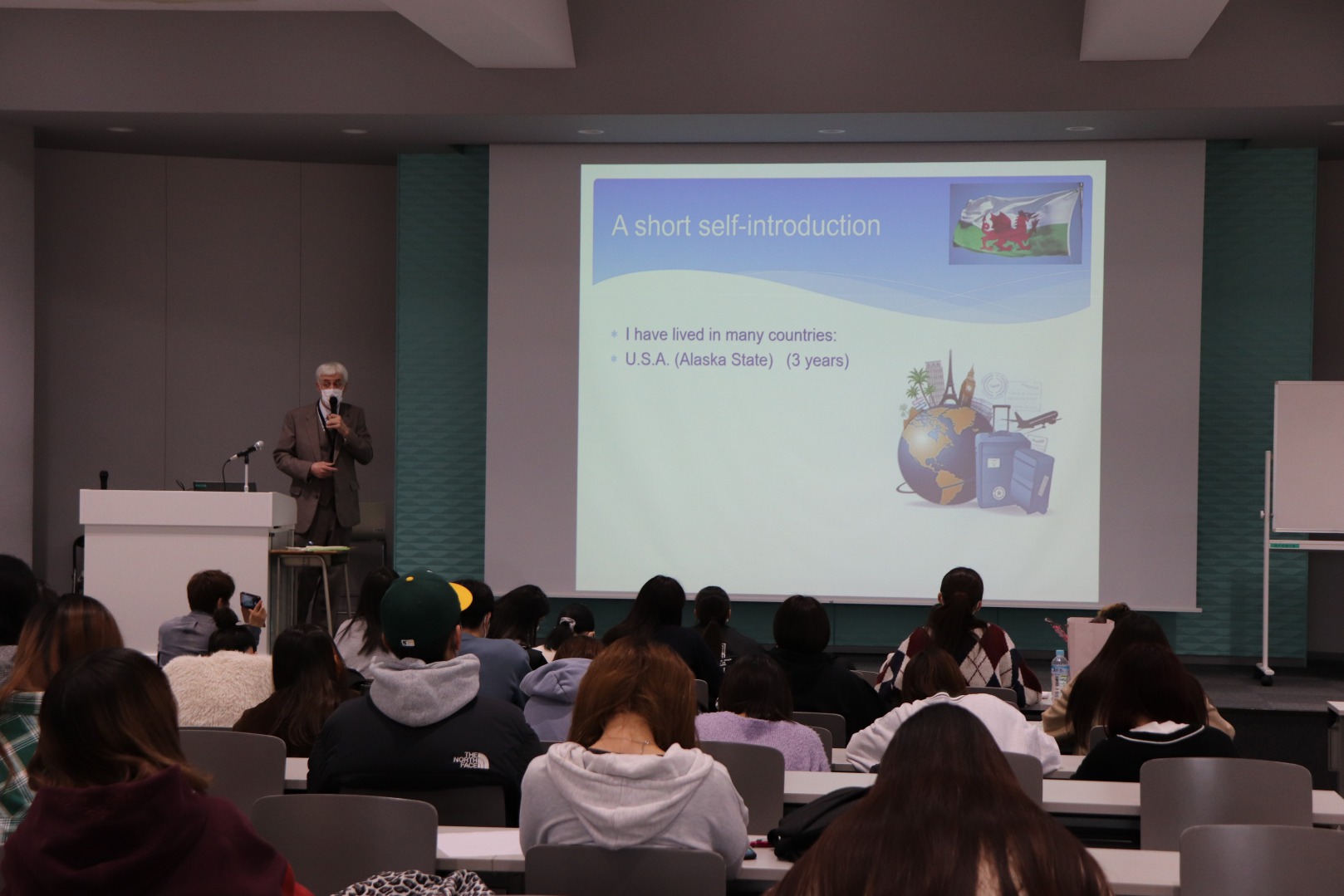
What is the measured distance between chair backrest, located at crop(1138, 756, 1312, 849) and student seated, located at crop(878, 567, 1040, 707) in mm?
1824

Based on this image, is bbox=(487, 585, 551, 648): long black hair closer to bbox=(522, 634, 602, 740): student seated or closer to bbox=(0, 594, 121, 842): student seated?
bbox=(522, 634, 602, 740): student seated

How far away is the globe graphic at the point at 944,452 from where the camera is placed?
25.1 ft

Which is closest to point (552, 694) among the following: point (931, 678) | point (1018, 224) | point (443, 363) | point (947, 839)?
point (931, 678)

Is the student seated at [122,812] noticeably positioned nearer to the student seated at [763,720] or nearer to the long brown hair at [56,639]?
the long brown hair at [56,639]

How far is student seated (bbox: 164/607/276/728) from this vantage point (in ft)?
12.5

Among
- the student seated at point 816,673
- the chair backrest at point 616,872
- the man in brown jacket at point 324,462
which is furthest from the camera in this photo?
the man in brown jacket at point 324,462

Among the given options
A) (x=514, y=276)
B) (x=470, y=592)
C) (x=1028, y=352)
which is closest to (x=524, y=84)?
(x=514, y=276)

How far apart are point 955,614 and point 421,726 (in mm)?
2558

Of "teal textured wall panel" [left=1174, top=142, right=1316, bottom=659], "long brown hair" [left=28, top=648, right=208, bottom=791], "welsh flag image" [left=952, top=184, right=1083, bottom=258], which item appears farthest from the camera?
"teal textured wall panel" [left=1174, top=142, right=1316, bottom=659]

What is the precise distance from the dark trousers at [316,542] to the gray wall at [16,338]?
6.75ft

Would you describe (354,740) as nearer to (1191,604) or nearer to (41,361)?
(1191,604)

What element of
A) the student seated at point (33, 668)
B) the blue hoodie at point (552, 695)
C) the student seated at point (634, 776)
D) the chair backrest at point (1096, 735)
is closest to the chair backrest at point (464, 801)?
the student seated at point (634, 776)

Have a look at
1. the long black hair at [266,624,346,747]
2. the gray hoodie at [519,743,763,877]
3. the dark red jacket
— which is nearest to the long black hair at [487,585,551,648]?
the long black hair at [266,624,346,747]

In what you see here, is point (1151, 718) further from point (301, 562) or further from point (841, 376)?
point (301, 562)
